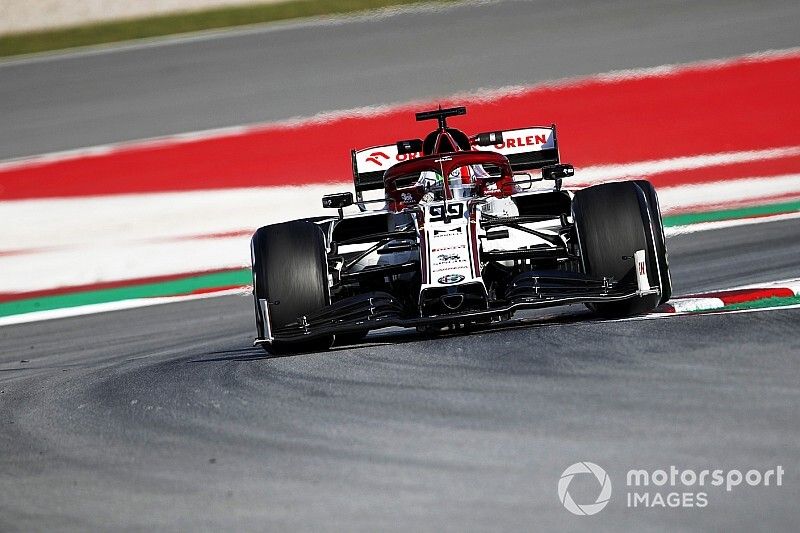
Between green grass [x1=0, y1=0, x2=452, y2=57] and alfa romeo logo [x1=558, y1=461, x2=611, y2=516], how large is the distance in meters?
15.9

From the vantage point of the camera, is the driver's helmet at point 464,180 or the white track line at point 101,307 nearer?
the driver's helmet at point 464,180

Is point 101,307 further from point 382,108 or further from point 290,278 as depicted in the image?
point 382,108

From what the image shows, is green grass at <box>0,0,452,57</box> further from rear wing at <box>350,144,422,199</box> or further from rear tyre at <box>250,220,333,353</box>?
rear tyre at <box>250,220,333,353</box>

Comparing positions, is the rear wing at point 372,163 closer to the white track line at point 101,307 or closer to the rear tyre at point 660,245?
the white track line at point 101,307

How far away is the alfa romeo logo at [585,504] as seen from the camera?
14.3 ft

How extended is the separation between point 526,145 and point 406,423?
4.61 metres

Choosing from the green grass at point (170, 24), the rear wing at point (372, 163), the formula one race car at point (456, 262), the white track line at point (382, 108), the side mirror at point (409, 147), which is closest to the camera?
the formula one race car at point (456, 262)

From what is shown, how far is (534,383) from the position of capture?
6051 mm

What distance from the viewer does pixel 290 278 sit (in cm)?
762

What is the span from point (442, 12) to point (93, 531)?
49.8ft

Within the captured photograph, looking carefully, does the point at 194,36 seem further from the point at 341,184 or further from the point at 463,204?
the point at 463,204

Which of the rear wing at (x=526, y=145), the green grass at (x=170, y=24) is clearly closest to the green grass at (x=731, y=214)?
the rear wing at (x=526, y=145)

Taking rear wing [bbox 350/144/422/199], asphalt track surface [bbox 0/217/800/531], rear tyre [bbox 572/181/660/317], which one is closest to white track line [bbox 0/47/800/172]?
rear wing [bbox 350/144/422/199]

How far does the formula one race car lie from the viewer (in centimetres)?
735
